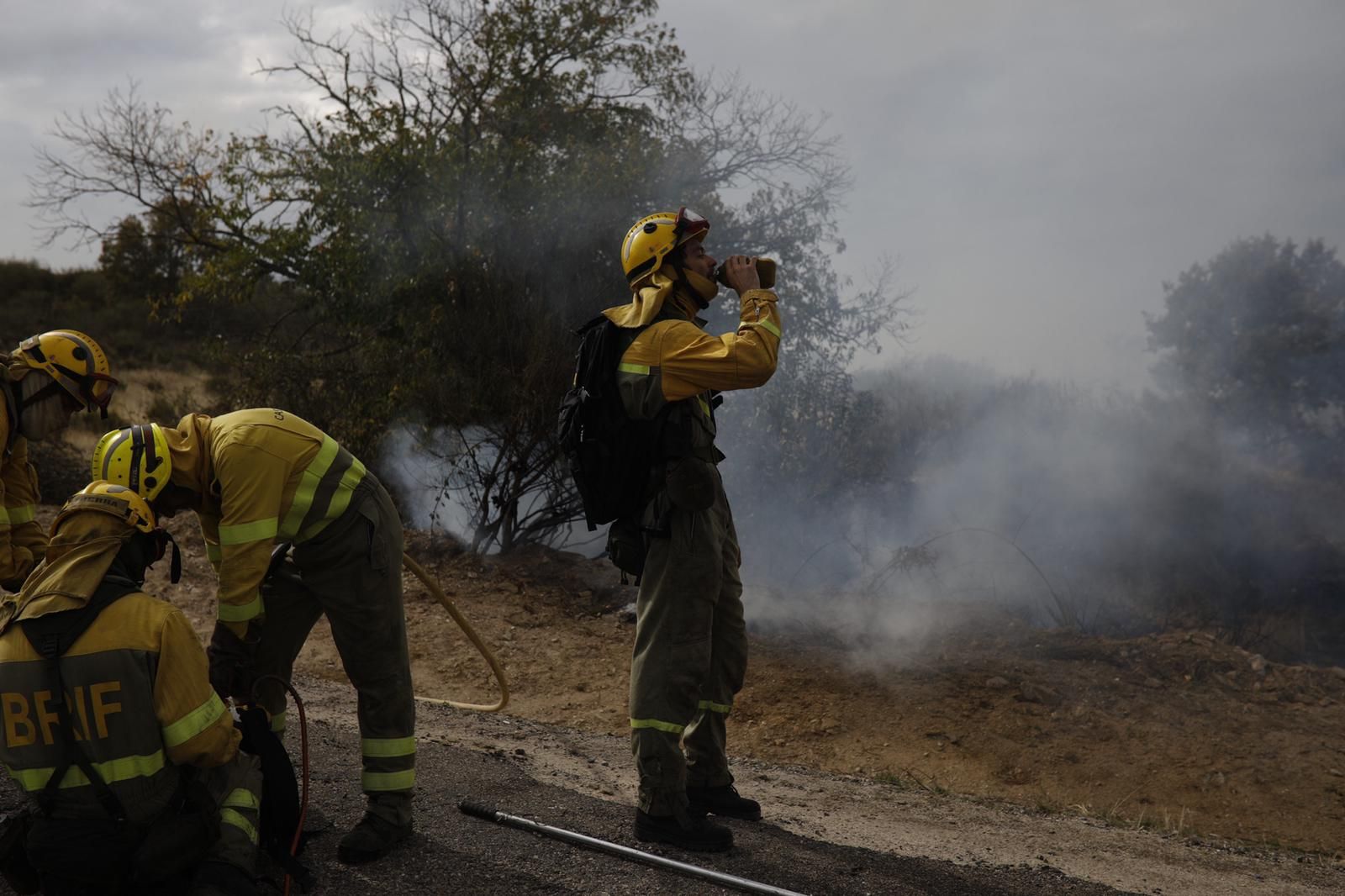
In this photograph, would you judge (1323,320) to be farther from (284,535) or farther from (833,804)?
(284,535)

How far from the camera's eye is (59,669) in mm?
2729

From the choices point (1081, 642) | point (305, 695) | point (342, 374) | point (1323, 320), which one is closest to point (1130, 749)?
point (1081, 642)

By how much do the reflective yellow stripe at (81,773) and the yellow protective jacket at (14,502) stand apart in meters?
1.56

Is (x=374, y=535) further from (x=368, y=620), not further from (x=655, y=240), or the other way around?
(x=655, y=240)

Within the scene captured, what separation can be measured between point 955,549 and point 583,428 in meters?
9.29

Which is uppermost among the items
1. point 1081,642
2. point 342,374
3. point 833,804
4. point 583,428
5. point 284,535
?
point 342,374

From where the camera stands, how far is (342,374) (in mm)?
11562

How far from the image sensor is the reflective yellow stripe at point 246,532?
321cm

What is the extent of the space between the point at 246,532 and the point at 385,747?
874 millimetres

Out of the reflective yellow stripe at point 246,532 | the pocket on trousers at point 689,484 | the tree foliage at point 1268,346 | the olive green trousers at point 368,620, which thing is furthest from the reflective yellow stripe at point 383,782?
the tree foliage at point 1268,346

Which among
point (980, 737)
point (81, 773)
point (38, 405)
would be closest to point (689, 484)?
point (81, 773)

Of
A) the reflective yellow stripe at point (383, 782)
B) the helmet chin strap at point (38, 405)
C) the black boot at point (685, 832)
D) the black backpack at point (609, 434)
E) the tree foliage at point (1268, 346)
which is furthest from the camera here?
A: the tree foliage at point (1268, 346)

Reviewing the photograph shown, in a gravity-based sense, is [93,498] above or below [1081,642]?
above

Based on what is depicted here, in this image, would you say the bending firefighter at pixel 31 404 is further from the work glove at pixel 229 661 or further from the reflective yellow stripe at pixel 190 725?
the reflective yellow stripe at pixel 190 725
